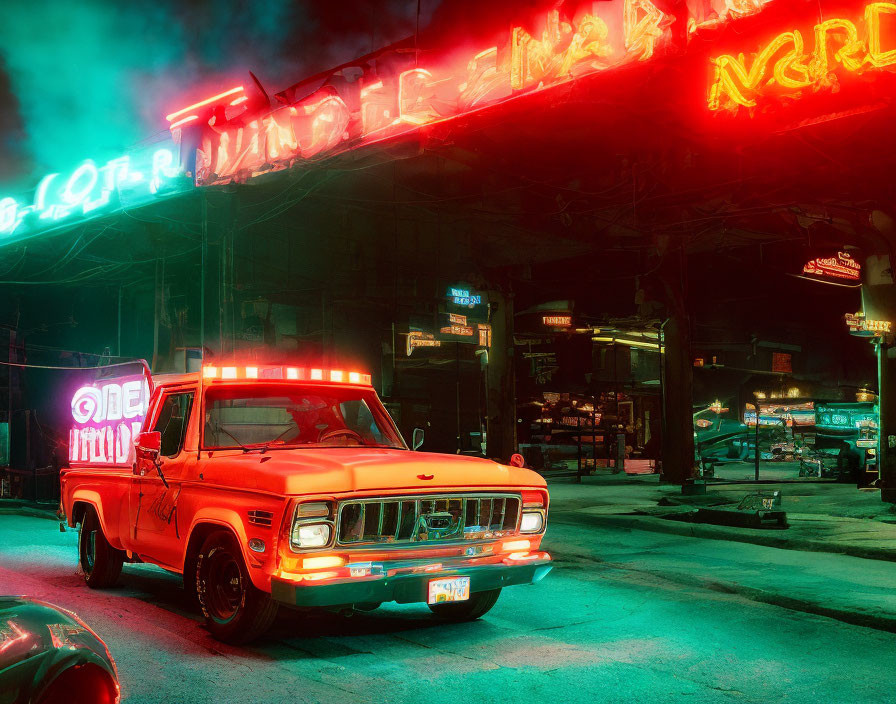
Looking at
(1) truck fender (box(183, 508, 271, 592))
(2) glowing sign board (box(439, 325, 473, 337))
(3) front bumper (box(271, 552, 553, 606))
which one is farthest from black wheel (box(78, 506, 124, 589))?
(2) glowing sign board (box(439, 325, 473, 337))

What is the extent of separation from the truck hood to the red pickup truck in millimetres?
11

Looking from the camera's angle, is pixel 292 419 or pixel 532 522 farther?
pixel 292 419

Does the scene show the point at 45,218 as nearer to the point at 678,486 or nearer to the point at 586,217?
the point at 586,217

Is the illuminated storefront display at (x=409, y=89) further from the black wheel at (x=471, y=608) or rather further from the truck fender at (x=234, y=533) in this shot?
the truck fender at (x=234, y=533)

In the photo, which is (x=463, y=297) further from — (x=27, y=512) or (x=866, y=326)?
(x=27, y=512)

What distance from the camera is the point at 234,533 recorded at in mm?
5938

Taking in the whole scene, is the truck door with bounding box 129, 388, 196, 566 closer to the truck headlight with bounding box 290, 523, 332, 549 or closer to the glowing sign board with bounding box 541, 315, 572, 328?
the truck headlight with bounding box 290, 523, 332, 549

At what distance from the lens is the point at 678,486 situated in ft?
80.4

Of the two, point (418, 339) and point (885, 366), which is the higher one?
point (418, 339)

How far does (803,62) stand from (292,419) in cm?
876

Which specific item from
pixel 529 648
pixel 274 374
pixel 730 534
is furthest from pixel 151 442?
pixel 730 534

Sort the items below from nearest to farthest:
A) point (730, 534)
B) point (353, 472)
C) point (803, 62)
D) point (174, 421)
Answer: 1. point (353, 472)
2. point (174, 421)
3. point (803, 62)
4. point (730, 534)

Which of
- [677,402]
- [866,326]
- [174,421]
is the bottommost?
[174,421]

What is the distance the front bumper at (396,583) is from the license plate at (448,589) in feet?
0.11
